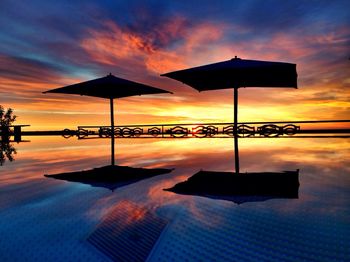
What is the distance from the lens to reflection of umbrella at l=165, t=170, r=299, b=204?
14.0 feet

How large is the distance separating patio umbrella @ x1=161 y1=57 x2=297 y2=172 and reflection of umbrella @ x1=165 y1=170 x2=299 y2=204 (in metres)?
2.10

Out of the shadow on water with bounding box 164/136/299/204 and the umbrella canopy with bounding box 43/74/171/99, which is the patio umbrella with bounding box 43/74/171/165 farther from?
the shadow on water with bounding box 164/136/299/204

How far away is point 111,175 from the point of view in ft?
19.6

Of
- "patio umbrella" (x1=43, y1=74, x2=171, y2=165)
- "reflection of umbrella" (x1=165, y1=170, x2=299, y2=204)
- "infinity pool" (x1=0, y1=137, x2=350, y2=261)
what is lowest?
"infinity pool" (x1=0, y1=137, x2=350, y2=261)

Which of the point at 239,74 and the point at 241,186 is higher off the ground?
the point at 239,74

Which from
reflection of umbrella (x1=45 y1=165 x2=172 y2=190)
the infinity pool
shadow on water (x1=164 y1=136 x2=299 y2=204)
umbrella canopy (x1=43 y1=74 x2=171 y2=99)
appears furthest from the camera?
umbrella canopy (x1=43 y1=74 x2=171 y2=99)

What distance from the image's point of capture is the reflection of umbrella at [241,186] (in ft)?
14.0

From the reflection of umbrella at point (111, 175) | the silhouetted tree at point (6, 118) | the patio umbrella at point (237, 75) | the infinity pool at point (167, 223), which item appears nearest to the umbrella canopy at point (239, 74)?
the patio umbrella at point (237, 75)

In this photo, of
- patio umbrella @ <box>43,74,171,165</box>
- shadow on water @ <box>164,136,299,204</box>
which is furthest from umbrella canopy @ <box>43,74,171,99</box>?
shadow on water @ <box>164,136,299,204</box>

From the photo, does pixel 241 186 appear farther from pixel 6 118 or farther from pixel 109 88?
pixel 6 118

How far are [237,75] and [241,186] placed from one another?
5025mm

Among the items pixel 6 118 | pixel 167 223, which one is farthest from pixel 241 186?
pixel 6 118

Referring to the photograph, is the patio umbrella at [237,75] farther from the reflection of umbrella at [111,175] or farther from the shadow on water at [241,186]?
the reflection of umbrella at [111,175]

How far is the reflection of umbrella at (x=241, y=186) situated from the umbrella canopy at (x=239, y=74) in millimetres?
3106
